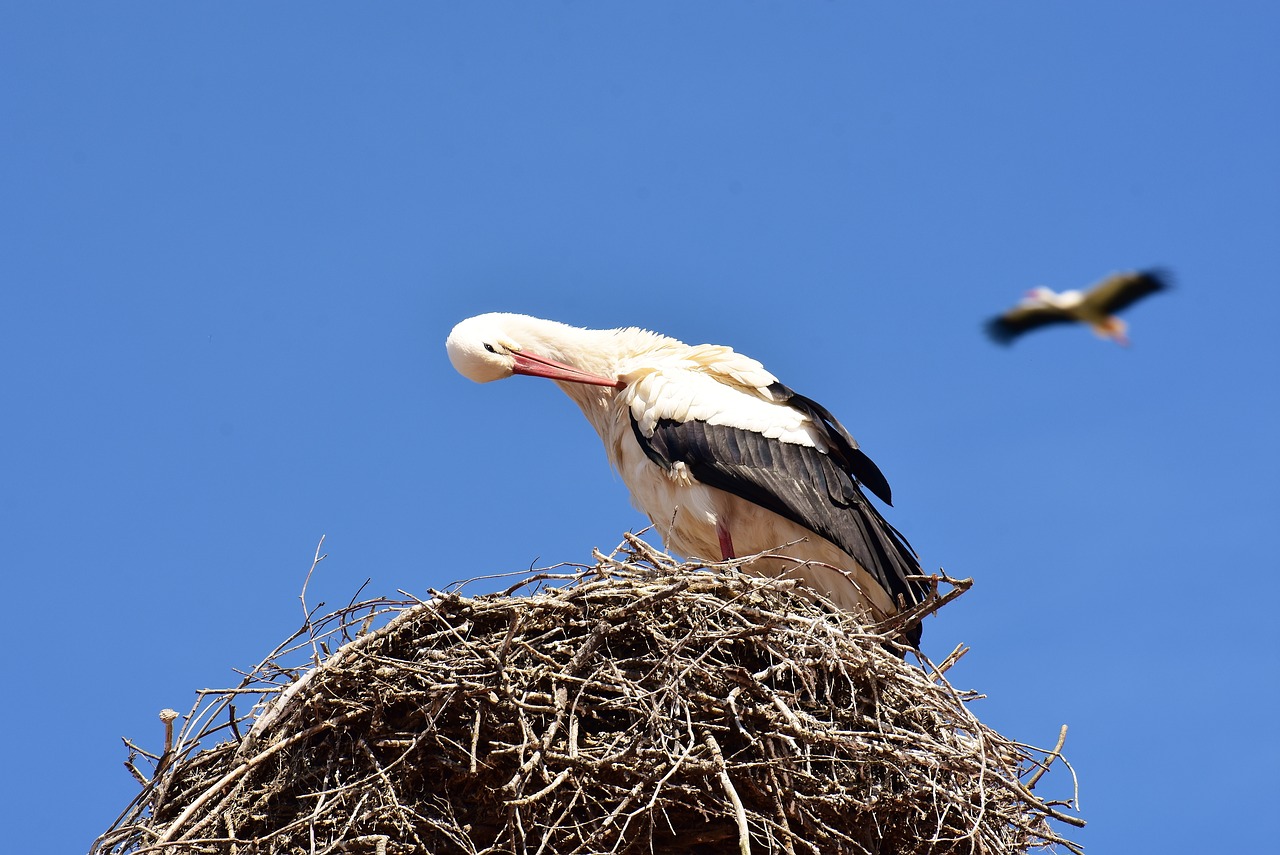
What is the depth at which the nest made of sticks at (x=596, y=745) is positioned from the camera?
492 cm

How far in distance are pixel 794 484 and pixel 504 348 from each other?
1616 millimetres

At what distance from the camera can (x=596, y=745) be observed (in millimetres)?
5023

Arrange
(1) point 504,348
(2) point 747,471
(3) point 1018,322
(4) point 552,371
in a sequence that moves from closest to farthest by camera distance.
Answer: (3) point 1018,322
(2) point 747,471
(4) point 552,371
(1) point 504,348

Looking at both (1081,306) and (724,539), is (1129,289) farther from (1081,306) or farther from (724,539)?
(724,539)

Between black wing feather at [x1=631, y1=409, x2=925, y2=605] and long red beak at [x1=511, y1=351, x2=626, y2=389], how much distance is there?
45 cm

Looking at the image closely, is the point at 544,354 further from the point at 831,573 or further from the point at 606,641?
the point at 606,641

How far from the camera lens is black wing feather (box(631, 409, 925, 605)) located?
22.4 ft

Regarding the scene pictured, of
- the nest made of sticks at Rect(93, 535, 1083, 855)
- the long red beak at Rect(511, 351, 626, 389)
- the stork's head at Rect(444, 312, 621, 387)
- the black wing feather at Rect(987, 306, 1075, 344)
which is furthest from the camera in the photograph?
the stork's head at Rect(444, 312, 621, 387)

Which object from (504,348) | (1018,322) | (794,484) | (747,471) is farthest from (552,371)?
(1018,322)

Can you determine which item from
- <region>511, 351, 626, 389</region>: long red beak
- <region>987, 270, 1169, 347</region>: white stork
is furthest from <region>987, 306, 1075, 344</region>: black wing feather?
<region>511, 351, 626, 389</region>: long red beak

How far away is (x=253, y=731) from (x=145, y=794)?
0.42 metres

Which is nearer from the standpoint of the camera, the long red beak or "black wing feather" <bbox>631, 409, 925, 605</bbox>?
"black wing feather" <bbox>631, 409, 925, 605</bbox>

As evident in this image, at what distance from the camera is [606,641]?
5.30 metres

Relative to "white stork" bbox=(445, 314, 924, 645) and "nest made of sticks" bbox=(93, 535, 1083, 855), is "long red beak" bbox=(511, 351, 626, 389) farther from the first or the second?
"nest made of sticks" bbox=(93, 535, 1083, 855)
